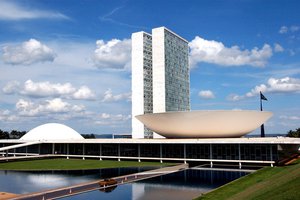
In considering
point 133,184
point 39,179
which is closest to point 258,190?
point 133,184

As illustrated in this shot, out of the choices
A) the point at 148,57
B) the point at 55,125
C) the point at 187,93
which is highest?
the point at 148,57

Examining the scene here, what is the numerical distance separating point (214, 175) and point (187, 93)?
48.8 metres

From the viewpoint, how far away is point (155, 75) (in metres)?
71.4

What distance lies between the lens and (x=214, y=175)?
30.2 m

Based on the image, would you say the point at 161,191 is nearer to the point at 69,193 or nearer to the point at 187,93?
the point at 69,193

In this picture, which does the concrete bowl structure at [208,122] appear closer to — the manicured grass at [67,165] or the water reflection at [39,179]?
the manicured grass at [67,165]

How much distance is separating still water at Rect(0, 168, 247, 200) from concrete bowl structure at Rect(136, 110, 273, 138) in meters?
9.30

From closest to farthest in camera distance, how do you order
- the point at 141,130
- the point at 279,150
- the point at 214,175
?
the point at 214,175 < the point at 279,150 < the point at 141,130

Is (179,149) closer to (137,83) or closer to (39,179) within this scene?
(39,179)

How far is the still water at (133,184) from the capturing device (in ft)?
68.4

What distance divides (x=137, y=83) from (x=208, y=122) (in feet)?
113

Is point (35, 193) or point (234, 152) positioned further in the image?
point (234, 152)

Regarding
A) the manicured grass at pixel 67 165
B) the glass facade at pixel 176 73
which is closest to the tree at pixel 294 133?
the glass facade at pixel 176 73

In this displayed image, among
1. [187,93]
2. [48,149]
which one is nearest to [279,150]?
[48,149]
